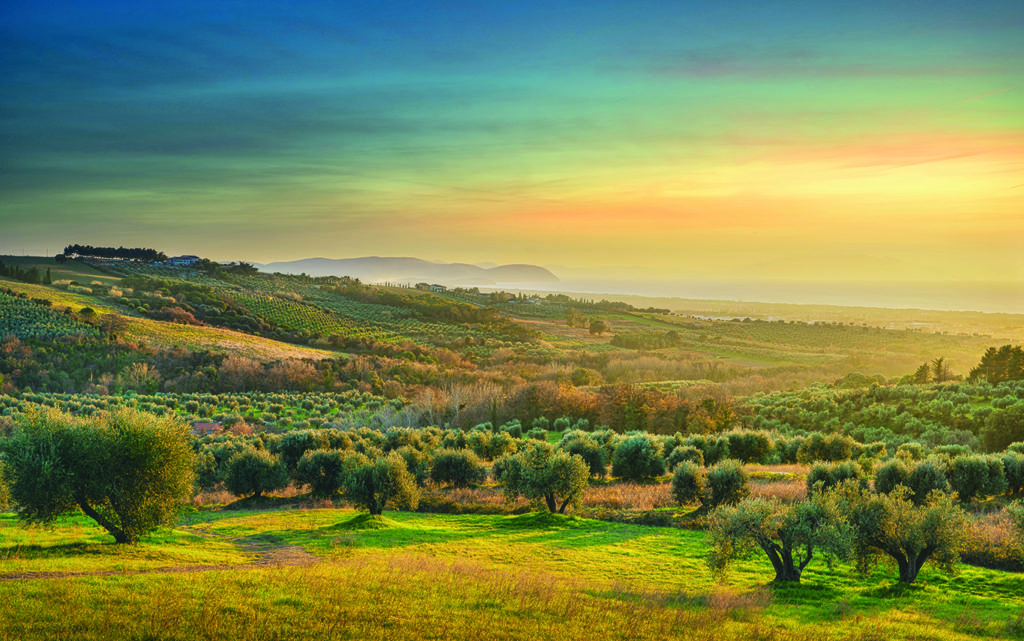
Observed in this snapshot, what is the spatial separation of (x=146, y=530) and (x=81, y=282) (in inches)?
5029

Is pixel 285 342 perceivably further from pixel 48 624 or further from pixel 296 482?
pixel 48 624

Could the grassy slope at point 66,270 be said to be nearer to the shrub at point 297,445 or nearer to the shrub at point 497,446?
the shrub at point 297,445

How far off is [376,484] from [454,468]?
30.9 feet

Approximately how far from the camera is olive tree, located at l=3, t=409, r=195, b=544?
754 inches

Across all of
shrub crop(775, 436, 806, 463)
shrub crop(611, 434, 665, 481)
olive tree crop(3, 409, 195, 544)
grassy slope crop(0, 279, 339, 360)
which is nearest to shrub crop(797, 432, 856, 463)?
shrub crop(775, 436, 806, 463)

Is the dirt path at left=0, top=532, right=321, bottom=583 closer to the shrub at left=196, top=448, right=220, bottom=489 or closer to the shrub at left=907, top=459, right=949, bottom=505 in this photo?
Result: the shrub at left=196, top=448, right=220, bottom=489

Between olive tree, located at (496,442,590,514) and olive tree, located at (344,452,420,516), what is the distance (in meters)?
6.02

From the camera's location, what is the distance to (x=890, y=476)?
2756cm

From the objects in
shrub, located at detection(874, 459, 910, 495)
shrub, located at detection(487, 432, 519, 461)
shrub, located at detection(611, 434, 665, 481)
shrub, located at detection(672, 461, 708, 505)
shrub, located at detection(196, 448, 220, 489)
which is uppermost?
shrub, located at detection(874, 459, 910, 495)

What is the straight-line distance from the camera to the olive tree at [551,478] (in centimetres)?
3014

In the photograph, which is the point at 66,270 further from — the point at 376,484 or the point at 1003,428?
the point at 1003,428

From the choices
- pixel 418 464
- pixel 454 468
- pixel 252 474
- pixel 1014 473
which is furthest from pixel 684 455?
pixel 252 474

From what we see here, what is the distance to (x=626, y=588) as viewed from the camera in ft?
58.4

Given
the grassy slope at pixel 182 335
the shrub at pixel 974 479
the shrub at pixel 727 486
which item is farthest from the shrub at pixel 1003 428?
the grassy slope at pixel 182 335
